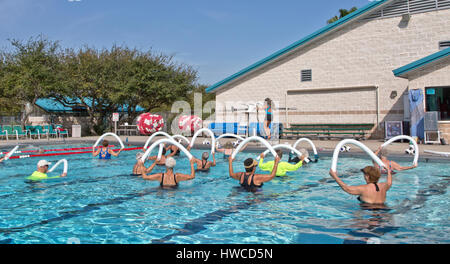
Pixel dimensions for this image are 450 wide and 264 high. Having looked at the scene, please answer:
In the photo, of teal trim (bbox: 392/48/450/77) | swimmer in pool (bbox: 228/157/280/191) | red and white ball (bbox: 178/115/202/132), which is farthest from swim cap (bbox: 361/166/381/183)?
red and white ball (bbox: 178/115/202/132)

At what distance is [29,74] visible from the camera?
83.9 feet

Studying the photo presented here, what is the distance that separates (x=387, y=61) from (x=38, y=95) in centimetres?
2475

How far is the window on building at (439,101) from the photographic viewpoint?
58.6 feet

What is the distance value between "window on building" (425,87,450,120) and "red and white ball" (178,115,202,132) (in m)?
15.2

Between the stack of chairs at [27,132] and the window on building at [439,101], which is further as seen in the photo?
the stack of chairs at [27,132]

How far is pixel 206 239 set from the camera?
193 inches

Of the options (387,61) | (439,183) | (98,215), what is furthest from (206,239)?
(387,61)

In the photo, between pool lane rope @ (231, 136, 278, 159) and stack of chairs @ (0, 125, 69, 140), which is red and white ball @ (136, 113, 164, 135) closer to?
stack of chairs @ (0, 125, 69, 140)

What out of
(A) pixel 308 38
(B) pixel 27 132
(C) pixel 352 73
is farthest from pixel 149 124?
(C) pixel 352 73

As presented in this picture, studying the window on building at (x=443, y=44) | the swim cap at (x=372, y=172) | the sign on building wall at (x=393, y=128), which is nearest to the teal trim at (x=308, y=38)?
the window on building at (x=443, y=44)

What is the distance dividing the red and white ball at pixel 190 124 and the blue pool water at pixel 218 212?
1671cm

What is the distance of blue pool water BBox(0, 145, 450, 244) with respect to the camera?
4.98 meters

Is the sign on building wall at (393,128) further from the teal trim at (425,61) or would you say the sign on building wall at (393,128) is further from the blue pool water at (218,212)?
the blue pool water at (218,212)

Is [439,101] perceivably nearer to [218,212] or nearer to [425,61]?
[425,61]
